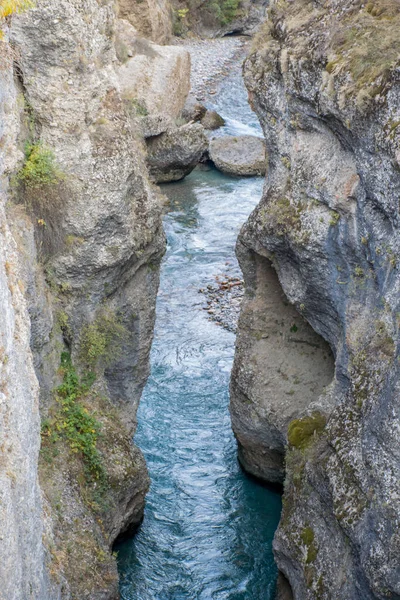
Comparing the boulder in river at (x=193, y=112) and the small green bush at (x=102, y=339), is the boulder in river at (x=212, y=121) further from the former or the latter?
the small green bush at (x=102, y=339)

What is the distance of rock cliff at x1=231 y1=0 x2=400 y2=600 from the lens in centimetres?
1001

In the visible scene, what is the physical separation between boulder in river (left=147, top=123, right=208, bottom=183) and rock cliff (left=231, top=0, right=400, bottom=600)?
15.4 metres

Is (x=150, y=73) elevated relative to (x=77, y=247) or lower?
elevated

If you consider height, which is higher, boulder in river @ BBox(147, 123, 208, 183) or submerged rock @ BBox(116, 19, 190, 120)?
Answer: submerged rock @ BBox(116, 19, 190, 120)

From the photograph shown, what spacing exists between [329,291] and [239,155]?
63.5ft

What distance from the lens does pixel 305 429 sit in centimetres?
1226

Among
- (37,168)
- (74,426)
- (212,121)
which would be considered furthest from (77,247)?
(212,121)

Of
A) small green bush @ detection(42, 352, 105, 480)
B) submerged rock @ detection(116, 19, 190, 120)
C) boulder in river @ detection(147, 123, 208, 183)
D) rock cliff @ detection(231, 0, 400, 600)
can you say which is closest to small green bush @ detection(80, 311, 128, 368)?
small green bush @ detection(42, 352, 105, 480)

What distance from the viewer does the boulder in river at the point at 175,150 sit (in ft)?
95.5

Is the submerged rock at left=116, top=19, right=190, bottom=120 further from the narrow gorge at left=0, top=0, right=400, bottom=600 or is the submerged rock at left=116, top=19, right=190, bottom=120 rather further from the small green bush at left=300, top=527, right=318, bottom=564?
the small green bush at left=300, top=527, right=318, bottom=564

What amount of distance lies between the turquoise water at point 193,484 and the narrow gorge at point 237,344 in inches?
1.7

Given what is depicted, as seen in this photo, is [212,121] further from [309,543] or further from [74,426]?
[309,543]

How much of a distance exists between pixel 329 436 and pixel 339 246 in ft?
9.39

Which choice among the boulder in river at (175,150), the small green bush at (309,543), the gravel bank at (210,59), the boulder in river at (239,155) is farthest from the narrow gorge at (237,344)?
the gravel bank at (210,59)
